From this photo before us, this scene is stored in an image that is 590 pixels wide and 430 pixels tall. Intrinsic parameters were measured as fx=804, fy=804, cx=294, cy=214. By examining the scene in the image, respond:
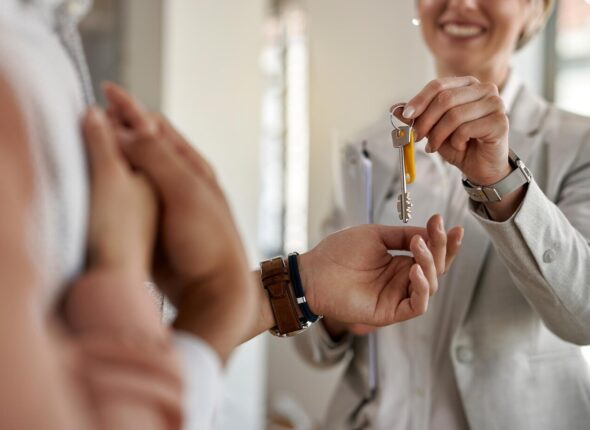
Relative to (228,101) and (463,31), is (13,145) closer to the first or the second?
(463,31)

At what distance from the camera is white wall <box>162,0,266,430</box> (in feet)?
6.96

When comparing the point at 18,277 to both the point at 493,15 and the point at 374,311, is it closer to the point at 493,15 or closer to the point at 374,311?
the point at 374,311

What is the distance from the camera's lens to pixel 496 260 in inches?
34.4

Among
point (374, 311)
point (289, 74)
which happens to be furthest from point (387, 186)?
point (289, 74)

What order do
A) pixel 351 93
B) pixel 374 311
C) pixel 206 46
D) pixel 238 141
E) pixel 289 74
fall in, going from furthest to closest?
pixel 289 74, pixel 238 141, pixel 206 46, pixel 351 93, pixel 374 311

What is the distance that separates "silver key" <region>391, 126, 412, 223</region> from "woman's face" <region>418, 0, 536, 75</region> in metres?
0.14

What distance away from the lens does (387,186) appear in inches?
32.6

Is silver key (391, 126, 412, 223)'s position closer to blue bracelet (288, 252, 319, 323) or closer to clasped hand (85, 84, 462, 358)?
blue bracelet (288, 252, 319, 323)

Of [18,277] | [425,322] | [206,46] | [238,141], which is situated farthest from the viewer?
[238,141]

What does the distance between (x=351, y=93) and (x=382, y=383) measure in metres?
0.36

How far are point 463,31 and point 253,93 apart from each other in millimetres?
1621

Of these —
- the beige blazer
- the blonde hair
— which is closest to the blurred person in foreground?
the beige blazer

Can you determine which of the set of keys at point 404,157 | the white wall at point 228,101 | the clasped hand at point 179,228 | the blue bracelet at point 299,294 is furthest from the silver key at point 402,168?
the white wall at point 228,101

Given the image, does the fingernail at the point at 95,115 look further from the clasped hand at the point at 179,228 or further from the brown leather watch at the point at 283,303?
the brown leather watch at the point at 283,303
